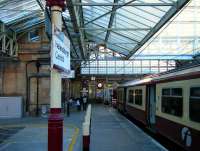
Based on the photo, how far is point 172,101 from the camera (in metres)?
14.0

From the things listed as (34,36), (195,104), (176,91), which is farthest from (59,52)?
(34,36)

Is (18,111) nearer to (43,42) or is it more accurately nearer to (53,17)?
(43,42)

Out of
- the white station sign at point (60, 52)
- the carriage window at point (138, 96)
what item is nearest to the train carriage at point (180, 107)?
the white station sign at point (60, 52)

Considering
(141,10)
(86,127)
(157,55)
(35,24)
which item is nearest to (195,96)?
(86,127)

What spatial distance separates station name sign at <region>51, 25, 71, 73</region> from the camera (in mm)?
6672

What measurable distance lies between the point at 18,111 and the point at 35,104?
1.51 metres

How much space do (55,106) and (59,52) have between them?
87cm

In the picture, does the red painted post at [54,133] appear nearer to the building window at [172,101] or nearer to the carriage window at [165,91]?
the building window at [172,101]

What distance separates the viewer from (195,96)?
433 inches

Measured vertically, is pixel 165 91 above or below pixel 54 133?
above

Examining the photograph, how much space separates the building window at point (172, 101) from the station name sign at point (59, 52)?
5.87m

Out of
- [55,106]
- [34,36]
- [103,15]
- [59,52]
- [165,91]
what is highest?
[34,36]

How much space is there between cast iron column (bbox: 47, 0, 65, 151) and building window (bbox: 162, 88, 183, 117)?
623cm

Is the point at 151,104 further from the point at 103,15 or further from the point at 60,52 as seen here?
the point at 60,52
